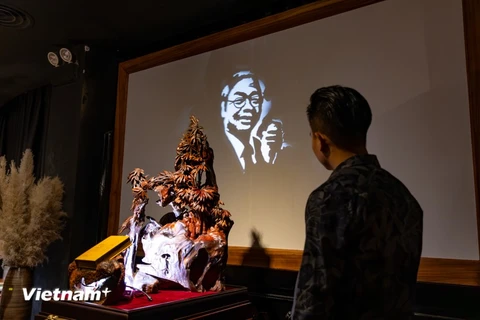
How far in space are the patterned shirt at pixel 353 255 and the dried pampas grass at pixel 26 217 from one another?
1930 mm

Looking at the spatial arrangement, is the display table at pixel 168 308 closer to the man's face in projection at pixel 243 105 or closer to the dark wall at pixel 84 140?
the man's face in projection at pixel 243 105

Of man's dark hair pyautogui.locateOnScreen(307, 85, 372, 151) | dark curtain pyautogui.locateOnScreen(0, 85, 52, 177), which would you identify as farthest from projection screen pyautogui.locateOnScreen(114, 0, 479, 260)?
dark curtain pyautogui.locateOnScreen(0, 85, 52, 177)

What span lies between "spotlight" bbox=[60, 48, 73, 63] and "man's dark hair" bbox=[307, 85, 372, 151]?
7.69 feet

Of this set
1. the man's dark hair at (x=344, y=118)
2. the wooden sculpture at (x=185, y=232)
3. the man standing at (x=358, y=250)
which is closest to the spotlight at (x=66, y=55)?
the wooden sculpture at (x=185, y=232)

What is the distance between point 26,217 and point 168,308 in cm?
139

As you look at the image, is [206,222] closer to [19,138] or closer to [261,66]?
[261,66]

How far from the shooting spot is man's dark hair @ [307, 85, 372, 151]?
965 mm

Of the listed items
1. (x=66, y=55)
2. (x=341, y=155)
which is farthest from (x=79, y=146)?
(x=341, y=155)

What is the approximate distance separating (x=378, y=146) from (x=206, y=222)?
2.79ft

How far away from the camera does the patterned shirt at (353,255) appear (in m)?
0.82

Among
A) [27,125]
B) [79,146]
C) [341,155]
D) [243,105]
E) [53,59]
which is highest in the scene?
[53,59]

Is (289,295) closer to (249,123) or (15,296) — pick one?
(249,123)

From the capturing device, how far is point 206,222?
1691 millimetres

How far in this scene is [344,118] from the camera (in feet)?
3.16
